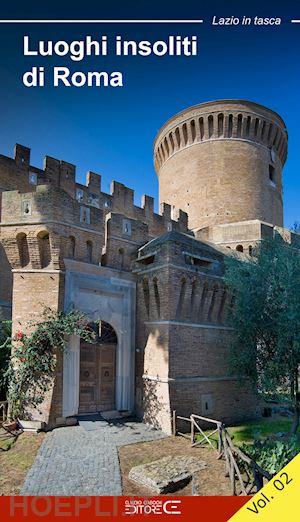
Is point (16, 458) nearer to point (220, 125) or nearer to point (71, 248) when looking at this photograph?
point (71, 248)

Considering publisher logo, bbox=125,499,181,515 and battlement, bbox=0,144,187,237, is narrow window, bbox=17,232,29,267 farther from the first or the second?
publisher logo, bbox=125,499,181,515

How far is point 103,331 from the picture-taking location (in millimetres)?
12188

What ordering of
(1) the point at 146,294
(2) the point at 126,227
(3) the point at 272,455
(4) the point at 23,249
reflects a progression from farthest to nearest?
1. (2) the point at 126,227
2. (1) the point at 146,294
3. (4) the point at 23,249
4. (3) the point at 272,455

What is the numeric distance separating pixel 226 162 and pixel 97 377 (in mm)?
16617

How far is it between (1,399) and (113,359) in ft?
12.7

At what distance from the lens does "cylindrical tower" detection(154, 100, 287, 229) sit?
22.1 m

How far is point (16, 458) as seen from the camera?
25.5 ft

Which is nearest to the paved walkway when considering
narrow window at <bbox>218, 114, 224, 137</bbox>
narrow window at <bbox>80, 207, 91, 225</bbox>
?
narrow window at <bbox>80, 207, 91, 225</bbox>

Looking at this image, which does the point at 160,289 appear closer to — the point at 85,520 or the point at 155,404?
the point at 155,404

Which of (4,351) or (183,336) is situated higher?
(183,336)

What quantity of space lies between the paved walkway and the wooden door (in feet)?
1.85

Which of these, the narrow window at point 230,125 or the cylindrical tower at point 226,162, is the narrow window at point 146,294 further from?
the narrow window at point 230,125

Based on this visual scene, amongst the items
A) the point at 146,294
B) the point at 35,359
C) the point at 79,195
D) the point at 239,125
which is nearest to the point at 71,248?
the point at 146,294

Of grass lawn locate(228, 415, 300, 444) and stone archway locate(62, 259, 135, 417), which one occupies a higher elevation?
stone archway locate(62, 259, 135, 417)
